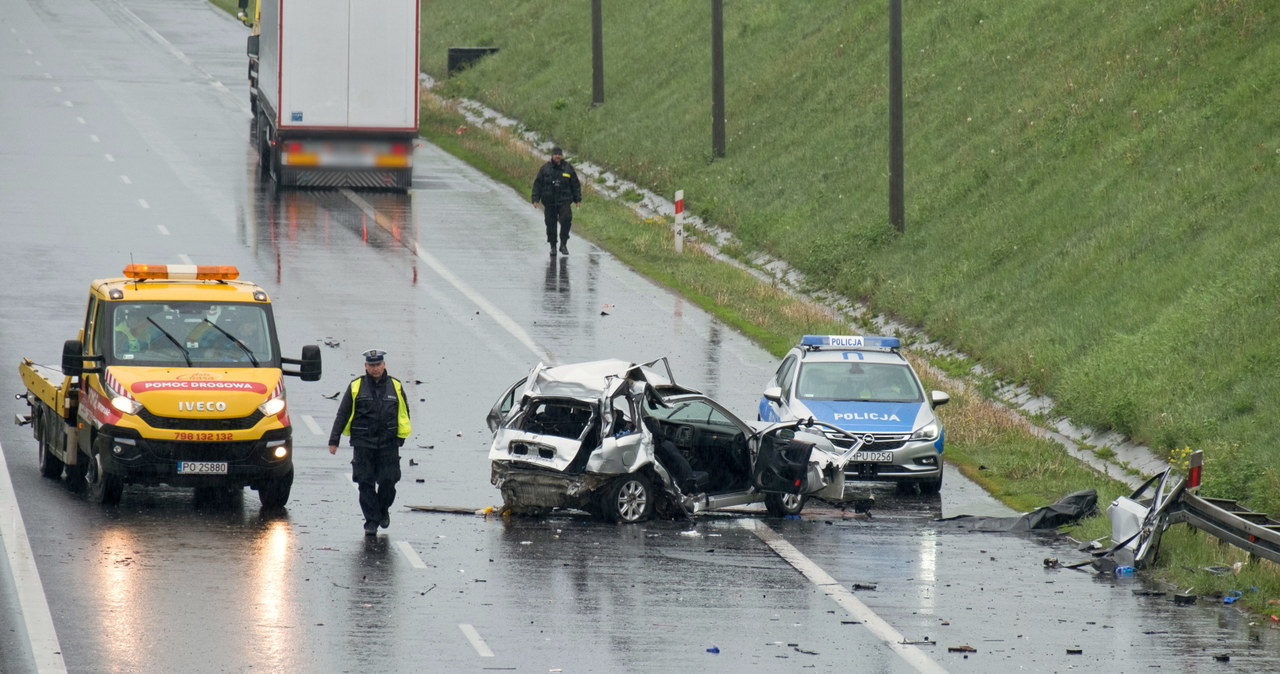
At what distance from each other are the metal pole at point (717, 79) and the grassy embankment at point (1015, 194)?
54cm

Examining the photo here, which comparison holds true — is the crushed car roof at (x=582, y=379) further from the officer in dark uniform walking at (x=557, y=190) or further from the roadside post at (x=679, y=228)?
the roadside post at (x=679, y=228)

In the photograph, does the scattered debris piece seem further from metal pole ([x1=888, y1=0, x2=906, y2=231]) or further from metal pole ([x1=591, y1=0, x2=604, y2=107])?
metal pole ([x1=591, y1=0, x2=604, y2=107])

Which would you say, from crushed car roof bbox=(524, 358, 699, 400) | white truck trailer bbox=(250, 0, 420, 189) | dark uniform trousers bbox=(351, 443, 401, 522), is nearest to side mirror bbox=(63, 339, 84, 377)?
dark uniform trousers bbox=(351, 443, 401, 522)

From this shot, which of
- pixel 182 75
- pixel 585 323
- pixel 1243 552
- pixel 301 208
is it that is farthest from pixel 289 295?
pixel 182 75

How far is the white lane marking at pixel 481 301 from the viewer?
26953mm

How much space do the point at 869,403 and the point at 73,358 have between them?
28.6 ft

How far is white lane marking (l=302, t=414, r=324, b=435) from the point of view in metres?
21.6

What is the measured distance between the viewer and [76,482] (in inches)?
725

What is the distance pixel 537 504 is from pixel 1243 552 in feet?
21.1

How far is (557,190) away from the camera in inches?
1334

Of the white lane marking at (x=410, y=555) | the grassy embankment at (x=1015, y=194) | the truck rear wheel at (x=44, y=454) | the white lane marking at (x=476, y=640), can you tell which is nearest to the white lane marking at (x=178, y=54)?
the grassy embankment at (x=1015, y=194)

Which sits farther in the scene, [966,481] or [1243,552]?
[966,481]

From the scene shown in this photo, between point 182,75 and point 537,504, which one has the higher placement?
point 182,75

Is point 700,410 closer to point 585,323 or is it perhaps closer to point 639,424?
point 639,424
